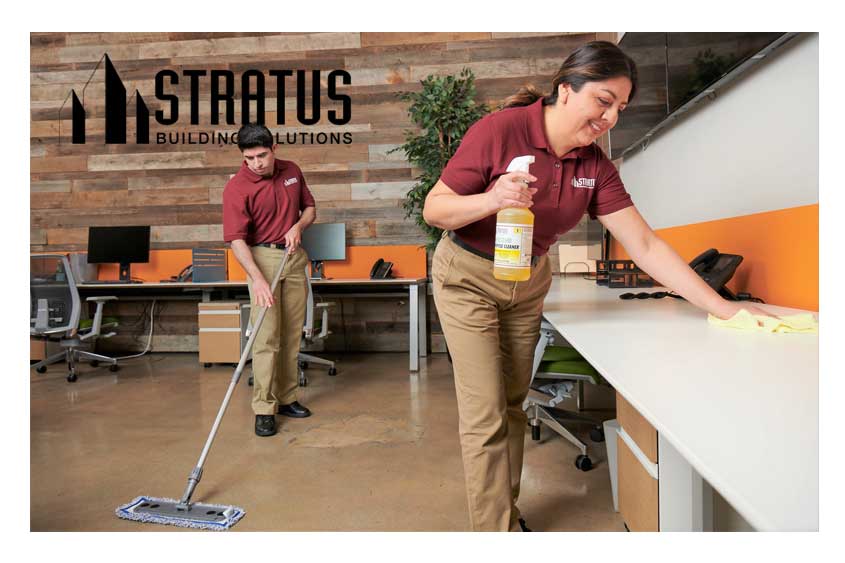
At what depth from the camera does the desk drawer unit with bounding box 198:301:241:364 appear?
4.34 metres

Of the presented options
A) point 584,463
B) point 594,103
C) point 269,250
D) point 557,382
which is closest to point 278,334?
point 269,250

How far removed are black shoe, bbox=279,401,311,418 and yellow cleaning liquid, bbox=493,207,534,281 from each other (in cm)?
209

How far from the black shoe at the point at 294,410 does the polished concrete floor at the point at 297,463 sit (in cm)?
4

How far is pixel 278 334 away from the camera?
2.84 meters

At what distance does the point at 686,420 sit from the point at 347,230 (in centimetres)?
432

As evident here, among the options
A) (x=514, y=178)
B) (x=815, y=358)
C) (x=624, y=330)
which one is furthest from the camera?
(x=624, y=330)

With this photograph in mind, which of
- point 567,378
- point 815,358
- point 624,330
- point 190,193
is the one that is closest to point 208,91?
point 190,193

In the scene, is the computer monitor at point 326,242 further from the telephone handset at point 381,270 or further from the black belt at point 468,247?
the black belt at point 468,247

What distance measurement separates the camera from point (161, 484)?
213cm

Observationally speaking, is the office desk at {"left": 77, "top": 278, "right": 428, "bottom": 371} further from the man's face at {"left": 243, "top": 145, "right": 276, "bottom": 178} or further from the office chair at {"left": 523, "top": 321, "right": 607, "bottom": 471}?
the office chair at {"left": 523, "top": 321, "right": 607, "bottom": 471}

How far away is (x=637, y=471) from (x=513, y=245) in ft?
2.30

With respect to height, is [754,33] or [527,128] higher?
[754,33]

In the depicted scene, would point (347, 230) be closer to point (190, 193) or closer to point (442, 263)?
point (190, 193)

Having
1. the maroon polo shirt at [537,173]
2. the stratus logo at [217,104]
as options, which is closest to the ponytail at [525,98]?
the maroon polo shirt at [537,173]
